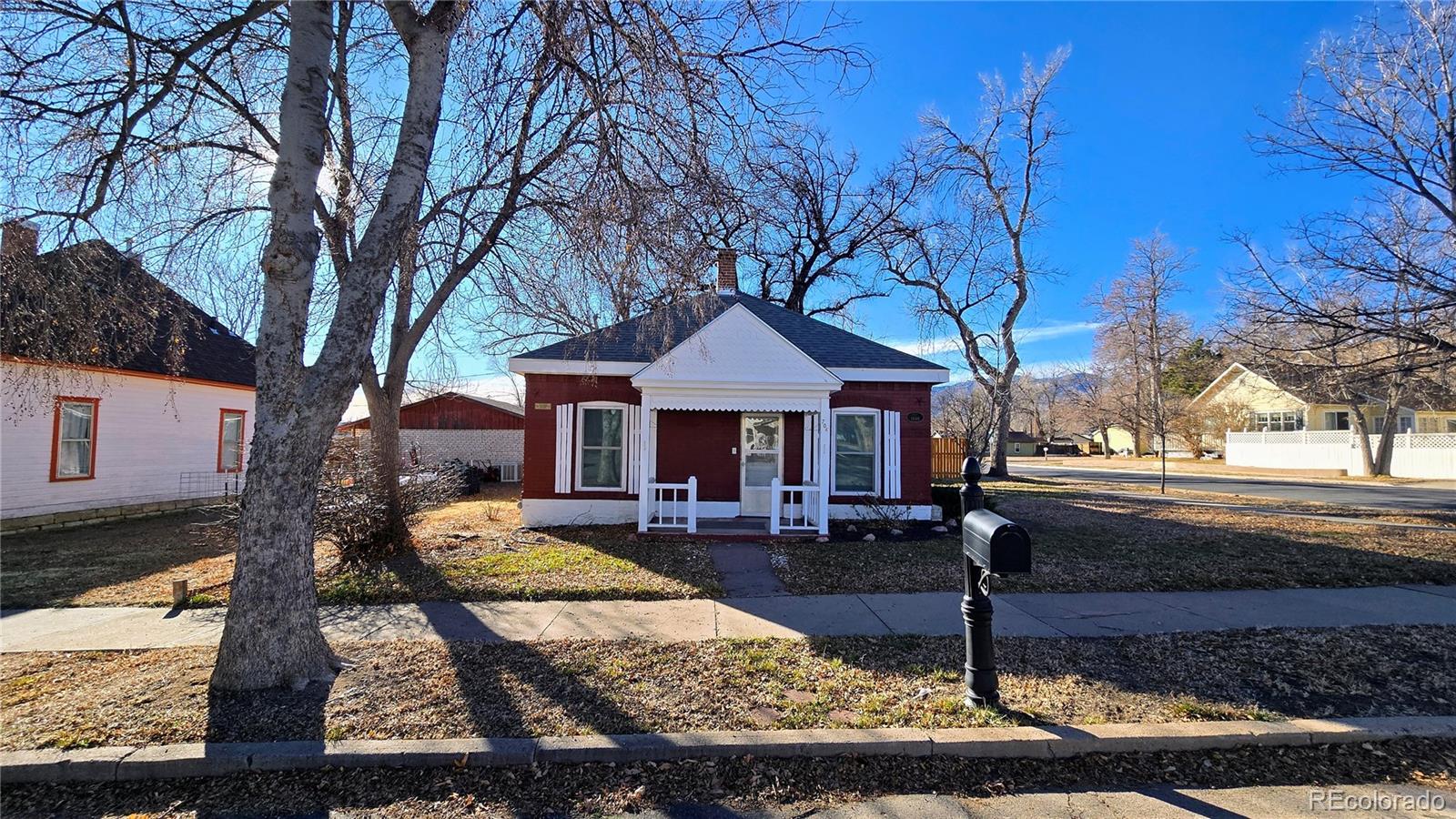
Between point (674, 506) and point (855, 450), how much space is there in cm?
392

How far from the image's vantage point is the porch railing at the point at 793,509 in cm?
977

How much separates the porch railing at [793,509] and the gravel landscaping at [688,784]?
625cm

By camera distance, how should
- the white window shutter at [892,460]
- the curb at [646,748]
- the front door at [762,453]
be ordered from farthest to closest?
the white window shutter at [892,460] → the front door at [762,453] → the curb at [646,748]

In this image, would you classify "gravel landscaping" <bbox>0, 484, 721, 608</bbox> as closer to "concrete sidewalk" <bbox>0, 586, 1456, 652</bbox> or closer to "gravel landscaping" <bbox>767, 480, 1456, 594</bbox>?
"concrete sidewalk" <bbox>0, 586, 1456, 652</bbox>

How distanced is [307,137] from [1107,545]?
10.8 metres

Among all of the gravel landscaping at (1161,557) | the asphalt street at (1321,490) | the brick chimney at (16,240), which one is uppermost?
the brick chimney at (16,240)

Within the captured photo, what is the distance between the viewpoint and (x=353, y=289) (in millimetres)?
4266

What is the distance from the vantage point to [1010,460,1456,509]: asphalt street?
Answer: 15898 mm

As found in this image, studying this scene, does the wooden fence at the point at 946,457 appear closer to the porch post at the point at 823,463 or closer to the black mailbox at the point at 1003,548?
the porch post at the point at 823,463

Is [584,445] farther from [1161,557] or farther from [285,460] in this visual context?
[1161,557]

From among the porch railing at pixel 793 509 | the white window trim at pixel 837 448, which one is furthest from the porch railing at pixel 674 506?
the white window trim at pixel 837 448

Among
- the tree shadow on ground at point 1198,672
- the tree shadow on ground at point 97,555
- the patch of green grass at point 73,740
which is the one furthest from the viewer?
the tree shadow on ground at point 97,555

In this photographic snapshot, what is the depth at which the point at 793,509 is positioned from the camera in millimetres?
10430

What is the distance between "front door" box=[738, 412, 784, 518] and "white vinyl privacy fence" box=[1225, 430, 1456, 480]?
30997 mm
